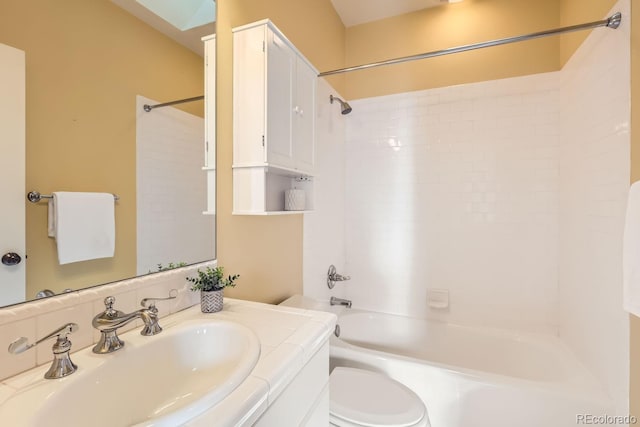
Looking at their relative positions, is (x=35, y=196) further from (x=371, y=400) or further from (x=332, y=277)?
(x=332, y=277)

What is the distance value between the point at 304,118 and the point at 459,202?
1405mm

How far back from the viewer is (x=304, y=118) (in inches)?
59.8

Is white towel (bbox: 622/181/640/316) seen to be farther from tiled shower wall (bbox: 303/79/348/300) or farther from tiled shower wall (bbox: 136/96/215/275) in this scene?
tiled shower wall (bbox: 136/96/215/275)

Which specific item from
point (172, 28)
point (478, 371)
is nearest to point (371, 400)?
point (478, 371)

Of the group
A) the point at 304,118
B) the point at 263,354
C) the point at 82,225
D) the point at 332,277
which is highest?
the point at 304,118

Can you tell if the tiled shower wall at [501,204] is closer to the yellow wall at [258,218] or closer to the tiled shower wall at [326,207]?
the tiled shower wall at [326,207]

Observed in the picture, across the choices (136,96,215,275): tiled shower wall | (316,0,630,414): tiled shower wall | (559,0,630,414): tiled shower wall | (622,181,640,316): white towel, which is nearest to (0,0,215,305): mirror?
(136,96,215,275): tiled shower wall

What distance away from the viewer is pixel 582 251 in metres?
1.62

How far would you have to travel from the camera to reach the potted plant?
1051 millimetres

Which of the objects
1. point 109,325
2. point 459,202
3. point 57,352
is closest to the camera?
point 57,352

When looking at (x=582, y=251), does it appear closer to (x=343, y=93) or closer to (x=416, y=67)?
(x=416, y=67)

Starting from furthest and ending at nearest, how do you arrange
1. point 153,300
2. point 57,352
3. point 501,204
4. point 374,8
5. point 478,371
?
point 374,8, point 501,204, point 478,371, point 153,300, point 57,352

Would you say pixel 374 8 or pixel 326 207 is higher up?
pixel 374 8

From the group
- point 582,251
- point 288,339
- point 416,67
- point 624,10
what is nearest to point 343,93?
point 416,67
